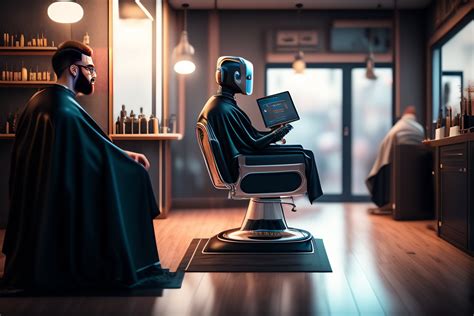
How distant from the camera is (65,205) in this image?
2.64 m

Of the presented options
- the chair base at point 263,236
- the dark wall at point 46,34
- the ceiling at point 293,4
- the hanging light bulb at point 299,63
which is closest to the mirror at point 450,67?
the ceiling at point 293,4

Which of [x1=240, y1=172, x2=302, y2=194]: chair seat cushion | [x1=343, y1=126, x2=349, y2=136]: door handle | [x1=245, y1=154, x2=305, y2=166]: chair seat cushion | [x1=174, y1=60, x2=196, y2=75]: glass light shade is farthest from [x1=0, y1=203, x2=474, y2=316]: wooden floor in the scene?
[x1=343, y1=126, x2=349, y2=136]: door handle

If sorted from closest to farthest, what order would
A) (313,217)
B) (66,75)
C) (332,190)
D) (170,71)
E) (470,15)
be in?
(66,75)
(470,15)
(313,217)
(170,71)
(332,190)

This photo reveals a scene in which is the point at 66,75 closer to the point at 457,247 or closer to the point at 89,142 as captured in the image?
the point at 89,142

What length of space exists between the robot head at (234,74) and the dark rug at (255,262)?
1235 millimetres

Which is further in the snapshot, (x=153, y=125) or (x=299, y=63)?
(x=299, y=63)

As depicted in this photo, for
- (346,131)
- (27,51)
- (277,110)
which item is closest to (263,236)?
(277,110)

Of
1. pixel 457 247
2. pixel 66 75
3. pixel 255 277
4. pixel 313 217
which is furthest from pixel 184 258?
pixel 313 217

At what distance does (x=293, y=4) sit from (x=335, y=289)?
198 inches

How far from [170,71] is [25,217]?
168 inches

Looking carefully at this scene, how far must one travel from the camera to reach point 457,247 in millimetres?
3947

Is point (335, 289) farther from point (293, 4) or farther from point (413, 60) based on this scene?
point (413, 60)

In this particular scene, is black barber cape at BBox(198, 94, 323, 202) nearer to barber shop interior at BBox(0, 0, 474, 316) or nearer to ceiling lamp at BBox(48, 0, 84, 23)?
barber shop interior at BBox(0, 0, 474, 316)

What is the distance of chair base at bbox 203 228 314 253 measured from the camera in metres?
3.67
